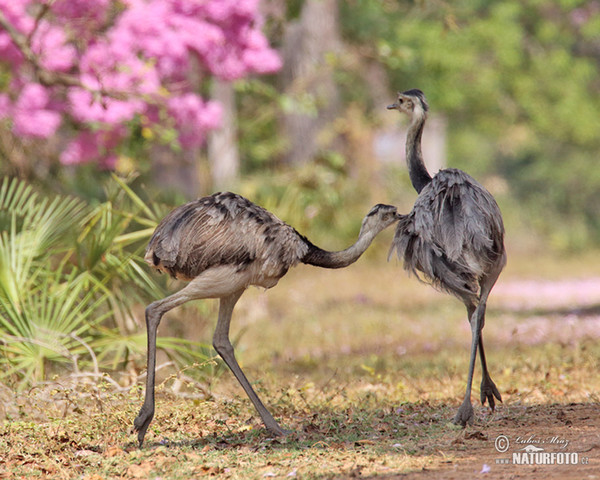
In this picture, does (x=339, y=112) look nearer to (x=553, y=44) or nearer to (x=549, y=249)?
(x=549, y=249)

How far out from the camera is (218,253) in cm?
588

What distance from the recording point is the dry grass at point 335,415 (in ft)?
17.8

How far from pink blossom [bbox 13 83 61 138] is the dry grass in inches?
115

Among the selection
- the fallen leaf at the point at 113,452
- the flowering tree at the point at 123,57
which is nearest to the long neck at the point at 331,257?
the fallen leaf at the point at 113,452

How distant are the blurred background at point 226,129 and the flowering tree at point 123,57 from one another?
25 millimetres

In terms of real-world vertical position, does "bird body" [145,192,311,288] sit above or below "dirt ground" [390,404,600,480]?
above

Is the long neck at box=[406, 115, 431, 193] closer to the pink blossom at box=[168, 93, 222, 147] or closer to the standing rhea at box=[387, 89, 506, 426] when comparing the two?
the standing rhea at box=[387, 89, 506, 426]

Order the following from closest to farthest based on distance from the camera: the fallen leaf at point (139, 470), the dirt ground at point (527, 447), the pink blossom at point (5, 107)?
1. the dirt ground at point (527, 447)
2. the fallen leaf at point (139, 470)
3. the pink blossom at point (5, 107)

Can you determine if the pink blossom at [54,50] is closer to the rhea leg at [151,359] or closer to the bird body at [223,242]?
the bird body at [223,242]

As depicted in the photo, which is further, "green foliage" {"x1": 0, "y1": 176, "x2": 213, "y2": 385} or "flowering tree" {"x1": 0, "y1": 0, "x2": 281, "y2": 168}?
"flowering tree" {"x1": 0, "y1": 0, "x2": 281, "y2": 168}

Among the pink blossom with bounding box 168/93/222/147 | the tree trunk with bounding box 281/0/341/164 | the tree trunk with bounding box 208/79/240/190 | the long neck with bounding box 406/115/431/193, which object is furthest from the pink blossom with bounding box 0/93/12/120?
the tree trunk with bounding box 281/0/341/164

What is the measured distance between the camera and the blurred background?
7.79 m

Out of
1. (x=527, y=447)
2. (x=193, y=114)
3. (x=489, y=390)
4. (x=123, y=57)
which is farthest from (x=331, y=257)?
(x=193, y=114)

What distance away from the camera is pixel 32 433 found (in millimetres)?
6320
